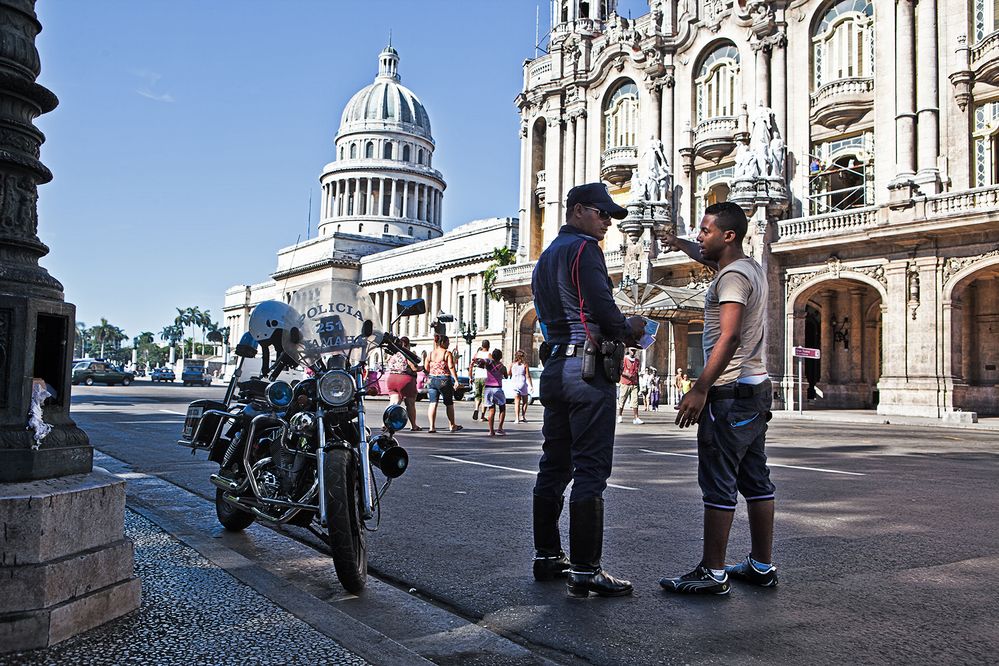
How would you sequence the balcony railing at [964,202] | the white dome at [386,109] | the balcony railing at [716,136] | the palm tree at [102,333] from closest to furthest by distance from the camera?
the balcony railing at [964,202]
the balcony railing at [716,136]
the white dome at [386,109]
the palm tree at [102,333]

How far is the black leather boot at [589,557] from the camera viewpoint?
156 inches

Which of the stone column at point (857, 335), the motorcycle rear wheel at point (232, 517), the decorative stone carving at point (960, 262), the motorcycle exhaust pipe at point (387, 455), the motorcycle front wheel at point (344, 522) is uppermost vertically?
the decorative stone carving at point (960, 262)

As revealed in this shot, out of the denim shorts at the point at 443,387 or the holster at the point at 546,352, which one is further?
the denim shorts at the point at 443,387

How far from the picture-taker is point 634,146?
38.9 meters

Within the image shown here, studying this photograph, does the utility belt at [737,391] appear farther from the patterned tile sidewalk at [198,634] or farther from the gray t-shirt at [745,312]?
the patterned tile sidewalk at [198,634]

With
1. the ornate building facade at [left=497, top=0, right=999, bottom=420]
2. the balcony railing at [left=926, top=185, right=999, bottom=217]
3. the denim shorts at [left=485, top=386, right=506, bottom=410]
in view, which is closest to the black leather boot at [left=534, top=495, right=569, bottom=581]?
the denim shorts at [left=485, top=386, right=506, bottom=410]

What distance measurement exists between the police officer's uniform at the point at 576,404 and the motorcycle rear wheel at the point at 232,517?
211 cm

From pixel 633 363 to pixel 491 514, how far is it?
15940 mm

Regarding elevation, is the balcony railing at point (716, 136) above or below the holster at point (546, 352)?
above

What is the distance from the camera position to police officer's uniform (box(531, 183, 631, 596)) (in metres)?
4.00

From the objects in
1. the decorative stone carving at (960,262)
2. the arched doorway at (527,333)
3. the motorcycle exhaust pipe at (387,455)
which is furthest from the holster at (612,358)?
the arched doorway at (527,333)

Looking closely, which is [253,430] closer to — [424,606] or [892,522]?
[424,606]

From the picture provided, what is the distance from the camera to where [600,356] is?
411 centimetres

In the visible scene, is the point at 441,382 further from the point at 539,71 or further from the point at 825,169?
the point at 539,71
